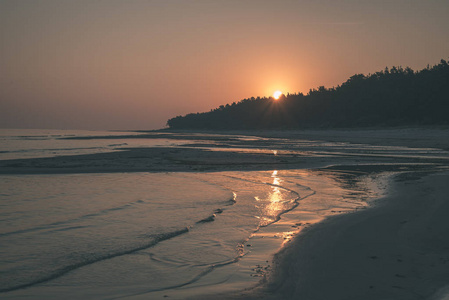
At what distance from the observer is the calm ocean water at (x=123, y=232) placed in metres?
5.39

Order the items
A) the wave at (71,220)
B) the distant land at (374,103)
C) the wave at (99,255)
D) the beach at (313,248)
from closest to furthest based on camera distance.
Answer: the beach at (313,248) < the wave at (99,255) < the wave at (71,220) < the distant land at (374,103)

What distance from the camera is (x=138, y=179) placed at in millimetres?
16375

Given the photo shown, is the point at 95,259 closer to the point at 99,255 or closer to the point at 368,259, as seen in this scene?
the point at 99,255

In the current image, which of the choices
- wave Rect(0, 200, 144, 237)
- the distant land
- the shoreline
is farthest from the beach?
the distant land

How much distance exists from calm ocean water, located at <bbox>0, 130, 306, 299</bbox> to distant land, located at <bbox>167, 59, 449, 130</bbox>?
74106 mm

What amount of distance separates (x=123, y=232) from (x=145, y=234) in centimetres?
48

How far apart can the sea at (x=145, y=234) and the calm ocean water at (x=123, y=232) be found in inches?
0.7

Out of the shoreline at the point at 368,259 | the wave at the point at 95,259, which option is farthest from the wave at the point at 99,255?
the shoreline at the point at 368,259

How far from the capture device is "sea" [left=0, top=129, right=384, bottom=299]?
5.28m

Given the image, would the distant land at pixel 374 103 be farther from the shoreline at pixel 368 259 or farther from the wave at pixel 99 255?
the wave at pixel 99 255

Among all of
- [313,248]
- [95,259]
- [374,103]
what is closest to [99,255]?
[95,259]

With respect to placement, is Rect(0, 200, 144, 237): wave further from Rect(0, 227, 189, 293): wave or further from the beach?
Rect(0, 227, 189, 293): wave

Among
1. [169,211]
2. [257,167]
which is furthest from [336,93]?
[169,211]

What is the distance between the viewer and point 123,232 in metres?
7.88
